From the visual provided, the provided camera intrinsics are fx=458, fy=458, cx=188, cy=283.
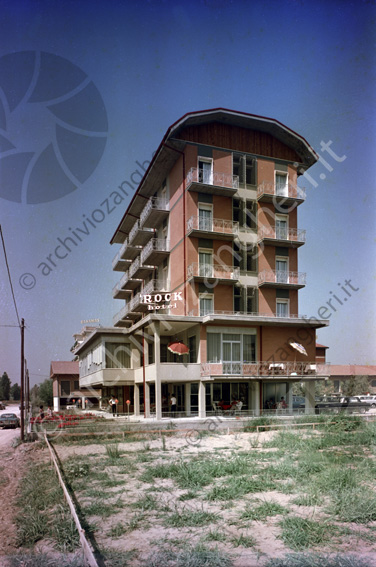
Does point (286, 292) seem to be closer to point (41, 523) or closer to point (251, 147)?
point (251, 147)

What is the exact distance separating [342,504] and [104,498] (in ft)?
19.1

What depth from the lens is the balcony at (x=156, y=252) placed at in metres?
38.2

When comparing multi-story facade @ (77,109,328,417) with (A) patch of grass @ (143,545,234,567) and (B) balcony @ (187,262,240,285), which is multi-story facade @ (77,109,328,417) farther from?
(A) patch of grass @ (143,545,234,567)

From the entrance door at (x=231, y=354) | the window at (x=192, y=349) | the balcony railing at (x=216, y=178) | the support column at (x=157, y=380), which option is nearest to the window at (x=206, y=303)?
the window at (x=192, y=349)

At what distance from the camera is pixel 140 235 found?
43.3 metres

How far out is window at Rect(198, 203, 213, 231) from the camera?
34.3m

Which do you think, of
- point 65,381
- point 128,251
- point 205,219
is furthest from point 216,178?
point 65,381

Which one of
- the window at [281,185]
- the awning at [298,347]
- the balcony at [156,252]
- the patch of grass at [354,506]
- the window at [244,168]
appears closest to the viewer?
the patch of grass at [354,506]

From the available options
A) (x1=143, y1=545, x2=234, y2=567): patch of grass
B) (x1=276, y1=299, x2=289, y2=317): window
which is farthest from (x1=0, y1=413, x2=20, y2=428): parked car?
(x1=143, y1=545, x2=234, y2=567): patch of grass

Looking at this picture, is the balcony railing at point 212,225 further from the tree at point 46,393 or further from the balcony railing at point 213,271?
the tree at point 46,393

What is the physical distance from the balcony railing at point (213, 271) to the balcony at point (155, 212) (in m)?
7.13

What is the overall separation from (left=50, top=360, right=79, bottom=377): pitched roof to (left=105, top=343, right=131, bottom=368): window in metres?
39.5

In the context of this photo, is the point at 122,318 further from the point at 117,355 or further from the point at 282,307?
the point at 282,307

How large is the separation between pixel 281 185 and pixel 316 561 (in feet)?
109
